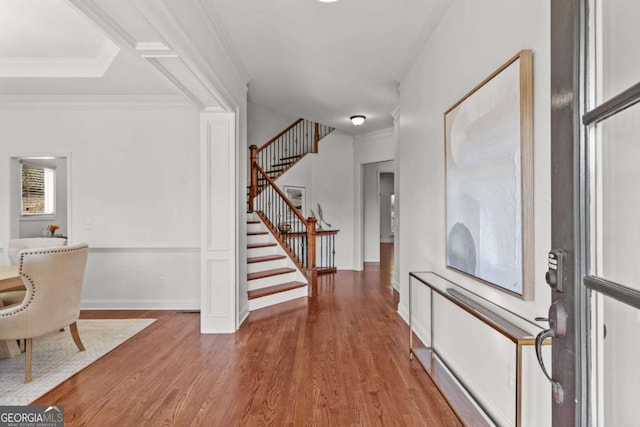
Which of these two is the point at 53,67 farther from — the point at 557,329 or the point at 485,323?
the point at 557,329

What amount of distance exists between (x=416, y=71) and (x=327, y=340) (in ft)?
9.34

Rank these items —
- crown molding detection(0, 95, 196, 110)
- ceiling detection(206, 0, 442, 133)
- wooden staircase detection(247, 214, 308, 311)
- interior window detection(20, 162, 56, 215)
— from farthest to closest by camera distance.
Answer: interior window detection(20, 162, 56, 215)
wooden staircase detection(247, 214, 308, 311)
crown molding detection(0, 95, 196, 110)
ceiling detection(206, 0, 442, 133)

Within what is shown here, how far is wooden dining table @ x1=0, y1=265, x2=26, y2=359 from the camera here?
8.55ft

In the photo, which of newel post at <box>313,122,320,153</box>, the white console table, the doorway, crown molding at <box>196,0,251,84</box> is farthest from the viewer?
the doorway

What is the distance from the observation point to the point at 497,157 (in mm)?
1784

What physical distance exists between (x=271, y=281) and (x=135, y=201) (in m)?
2.11

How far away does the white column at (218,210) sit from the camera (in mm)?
3600

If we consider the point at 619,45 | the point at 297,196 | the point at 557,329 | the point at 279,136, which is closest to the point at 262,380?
the point at 557,329

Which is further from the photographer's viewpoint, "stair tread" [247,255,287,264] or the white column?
"stair tread" [247,255,287,264]

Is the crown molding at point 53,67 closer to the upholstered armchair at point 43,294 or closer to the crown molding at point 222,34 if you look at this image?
the crown molding at point 222,34

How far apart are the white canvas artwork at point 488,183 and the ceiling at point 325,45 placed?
1078 millimetres

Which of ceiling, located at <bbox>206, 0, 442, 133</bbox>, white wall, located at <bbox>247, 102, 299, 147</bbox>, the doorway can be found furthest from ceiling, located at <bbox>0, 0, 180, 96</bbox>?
the doorway

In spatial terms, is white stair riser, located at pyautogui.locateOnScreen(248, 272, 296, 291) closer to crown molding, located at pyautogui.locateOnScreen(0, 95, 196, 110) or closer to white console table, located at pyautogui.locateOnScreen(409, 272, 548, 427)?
white console table, located at pyautogui.locateOnScreen(409, 272, 548, 427)

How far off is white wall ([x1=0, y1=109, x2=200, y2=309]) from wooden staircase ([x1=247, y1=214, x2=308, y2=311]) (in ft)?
2.54
